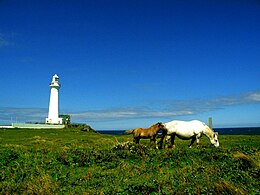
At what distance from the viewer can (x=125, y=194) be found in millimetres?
6562

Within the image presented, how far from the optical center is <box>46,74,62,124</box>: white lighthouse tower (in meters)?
68.1

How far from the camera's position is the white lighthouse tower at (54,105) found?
224ft

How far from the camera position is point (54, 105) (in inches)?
2729

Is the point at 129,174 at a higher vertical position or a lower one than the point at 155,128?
lower

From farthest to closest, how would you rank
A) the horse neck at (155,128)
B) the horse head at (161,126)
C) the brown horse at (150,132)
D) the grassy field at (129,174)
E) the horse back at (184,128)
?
the horse neck at (155,128), the brown horse at (150,132), the horse head at (161,126), the horse back at (184,128), the grassy field at (129,174)

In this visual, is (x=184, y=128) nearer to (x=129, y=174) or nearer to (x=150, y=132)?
(x=150, y=132)

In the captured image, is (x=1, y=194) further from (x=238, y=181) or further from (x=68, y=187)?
(x=238, y=181)

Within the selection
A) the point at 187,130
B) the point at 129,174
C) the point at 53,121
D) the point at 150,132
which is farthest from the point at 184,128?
the point at 53,121

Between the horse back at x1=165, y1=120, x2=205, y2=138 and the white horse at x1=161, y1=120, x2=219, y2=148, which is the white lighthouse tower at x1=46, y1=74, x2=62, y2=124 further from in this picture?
the horse back at x1=165, y1=120, x2=205, y2=138

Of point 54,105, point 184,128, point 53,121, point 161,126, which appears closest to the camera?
point 184,128

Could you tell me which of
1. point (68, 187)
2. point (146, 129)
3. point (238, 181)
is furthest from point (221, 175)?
point (146, 129)

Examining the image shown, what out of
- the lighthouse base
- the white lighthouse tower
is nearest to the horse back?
the lighthouse base

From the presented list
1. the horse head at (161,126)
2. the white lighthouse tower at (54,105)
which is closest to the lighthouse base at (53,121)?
the white lighthouse tower at (54,105)

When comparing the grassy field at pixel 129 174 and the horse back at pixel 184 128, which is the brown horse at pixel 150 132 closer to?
the horse back at pixel 184 128
